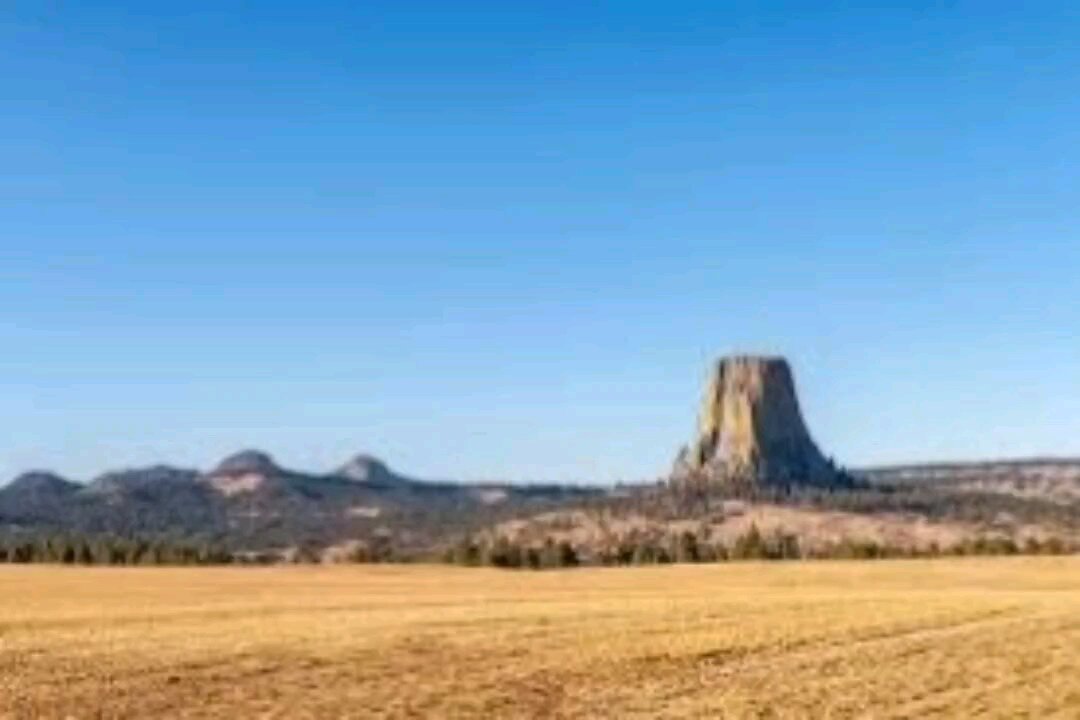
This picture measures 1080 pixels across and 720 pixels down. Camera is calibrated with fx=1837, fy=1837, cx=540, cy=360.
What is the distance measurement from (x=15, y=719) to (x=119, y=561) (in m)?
148

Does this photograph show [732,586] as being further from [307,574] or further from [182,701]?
[182,701]

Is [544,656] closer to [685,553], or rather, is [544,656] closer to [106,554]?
[106,554]

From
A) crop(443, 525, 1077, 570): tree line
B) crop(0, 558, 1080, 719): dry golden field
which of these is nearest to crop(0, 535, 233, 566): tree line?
crop(443, 525, 1077, 570): tree line

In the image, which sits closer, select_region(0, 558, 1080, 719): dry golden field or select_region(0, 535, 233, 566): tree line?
select_region(0, 558, 1080, 719): dry golden field

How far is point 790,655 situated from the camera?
4994 centimetres

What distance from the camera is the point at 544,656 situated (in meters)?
→ 49.2

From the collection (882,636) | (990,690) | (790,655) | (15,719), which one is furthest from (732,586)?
(15,719)

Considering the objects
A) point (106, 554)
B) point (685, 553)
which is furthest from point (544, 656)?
point (685, 553)

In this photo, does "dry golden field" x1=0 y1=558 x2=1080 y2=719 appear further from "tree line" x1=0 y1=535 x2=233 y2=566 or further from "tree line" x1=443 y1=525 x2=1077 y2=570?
"tree line" x1=443 y1=525 x2=1077 y2=570

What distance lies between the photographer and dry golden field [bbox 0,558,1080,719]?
126 feet

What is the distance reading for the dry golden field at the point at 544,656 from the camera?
38406 mm

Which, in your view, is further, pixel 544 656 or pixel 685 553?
pixel 685 553

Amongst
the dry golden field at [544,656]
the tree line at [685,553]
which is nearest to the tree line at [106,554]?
the tree line at [685,553]

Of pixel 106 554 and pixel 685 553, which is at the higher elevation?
pixel 106 554
